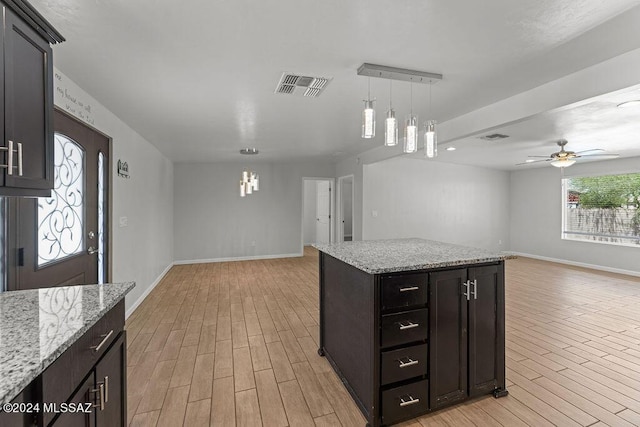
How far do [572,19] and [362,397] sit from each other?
262 cm

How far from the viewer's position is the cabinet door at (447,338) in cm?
195

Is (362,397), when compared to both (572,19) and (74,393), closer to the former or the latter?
(74,393)

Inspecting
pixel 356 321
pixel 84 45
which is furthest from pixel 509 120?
pixel 84 45

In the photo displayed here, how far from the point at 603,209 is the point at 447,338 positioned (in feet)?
22.9

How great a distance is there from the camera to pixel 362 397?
1975 mm

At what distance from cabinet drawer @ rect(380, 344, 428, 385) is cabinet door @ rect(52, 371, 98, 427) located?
4.69ft

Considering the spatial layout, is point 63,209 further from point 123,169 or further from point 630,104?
point 630,104

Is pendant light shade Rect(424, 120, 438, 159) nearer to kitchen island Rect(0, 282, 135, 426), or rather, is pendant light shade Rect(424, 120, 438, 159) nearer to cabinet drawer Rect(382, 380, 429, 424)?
cabinet drawer Rect(382, 380, 429, 424)

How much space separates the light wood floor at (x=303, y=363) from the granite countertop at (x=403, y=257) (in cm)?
98

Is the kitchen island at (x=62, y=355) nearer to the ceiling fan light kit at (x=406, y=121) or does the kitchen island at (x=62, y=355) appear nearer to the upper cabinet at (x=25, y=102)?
the upper cabinet at (x=25, y=102)

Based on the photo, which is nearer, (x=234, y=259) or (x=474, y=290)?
(x=474, y=290)

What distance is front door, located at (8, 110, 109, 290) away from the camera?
6.55ft

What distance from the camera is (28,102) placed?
139 cm

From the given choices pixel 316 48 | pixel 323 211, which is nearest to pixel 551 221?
pixel 323 211
